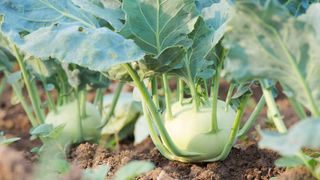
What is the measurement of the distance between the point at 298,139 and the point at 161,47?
0.77 meters

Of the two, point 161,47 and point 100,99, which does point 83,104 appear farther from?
point 161,47

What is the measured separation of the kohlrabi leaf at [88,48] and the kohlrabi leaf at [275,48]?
0.33 metres

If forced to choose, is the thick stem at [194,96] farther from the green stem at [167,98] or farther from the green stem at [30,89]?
the green stem at [30,89]

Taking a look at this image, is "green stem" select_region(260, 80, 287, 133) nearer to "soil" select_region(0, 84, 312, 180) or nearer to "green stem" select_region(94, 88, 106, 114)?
"soil" select_region(0, 84, 312, 180)

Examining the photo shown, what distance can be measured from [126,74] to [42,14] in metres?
0.35

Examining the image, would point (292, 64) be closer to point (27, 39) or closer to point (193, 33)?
point (193, 33)

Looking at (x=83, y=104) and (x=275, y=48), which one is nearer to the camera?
(x=275, y=48)

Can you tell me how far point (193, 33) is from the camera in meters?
2.12

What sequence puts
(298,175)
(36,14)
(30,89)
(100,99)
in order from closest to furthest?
(298,175) → (36,14) → (30,89) → (100,99)

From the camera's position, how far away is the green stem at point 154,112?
2.02m

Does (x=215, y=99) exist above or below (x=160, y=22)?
below

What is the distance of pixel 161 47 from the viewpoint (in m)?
2.10

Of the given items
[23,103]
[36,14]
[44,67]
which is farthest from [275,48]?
[23,103]

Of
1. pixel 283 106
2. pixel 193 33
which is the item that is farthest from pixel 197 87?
pixel 283 106
